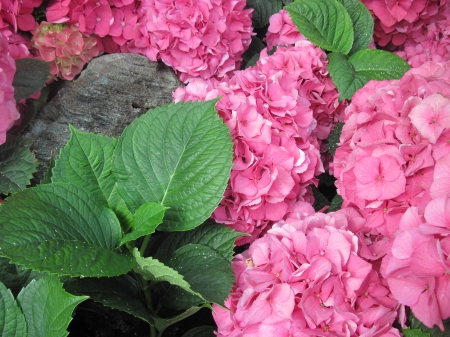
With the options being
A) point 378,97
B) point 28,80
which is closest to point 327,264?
point 378,97

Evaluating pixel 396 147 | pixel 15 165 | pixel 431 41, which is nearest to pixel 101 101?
pixel 15 165

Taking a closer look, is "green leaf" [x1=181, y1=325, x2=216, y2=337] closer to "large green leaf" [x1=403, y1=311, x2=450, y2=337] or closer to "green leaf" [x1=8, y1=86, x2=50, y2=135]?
"large green leaf" [x1=403, y1=311, x2=450, y2=337]

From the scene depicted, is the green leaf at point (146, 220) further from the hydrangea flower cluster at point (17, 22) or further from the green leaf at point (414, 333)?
the hydrangea flower cluster at point (17, 22)

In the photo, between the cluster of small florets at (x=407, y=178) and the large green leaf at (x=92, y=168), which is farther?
the large green leaf at (x=92, y=168)

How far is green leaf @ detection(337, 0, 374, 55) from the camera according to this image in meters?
1.37

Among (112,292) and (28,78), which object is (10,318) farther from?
(28,78)

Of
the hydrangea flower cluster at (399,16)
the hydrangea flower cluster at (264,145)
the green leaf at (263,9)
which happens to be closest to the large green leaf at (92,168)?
the hydrangea flower cluster at (264,145)

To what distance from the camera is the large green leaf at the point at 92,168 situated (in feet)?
3.12

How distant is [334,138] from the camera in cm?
120

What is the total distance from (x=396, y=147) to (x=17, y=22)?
108cm

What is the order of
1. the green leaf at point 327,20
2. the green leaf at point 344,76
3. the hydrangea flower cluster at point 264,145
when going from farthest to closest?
the green leaf at point 327,20 < the green leaf at point 344,76 < the hydrangea flower cluster at point 264,145

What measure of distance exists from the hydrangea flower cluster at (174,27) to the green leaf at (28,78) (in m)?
0.18

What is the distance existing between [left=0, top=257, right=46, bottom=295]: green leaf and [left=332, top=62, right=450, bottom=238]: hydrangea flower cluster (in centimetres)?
60

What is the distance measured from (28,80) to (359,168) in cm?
88
